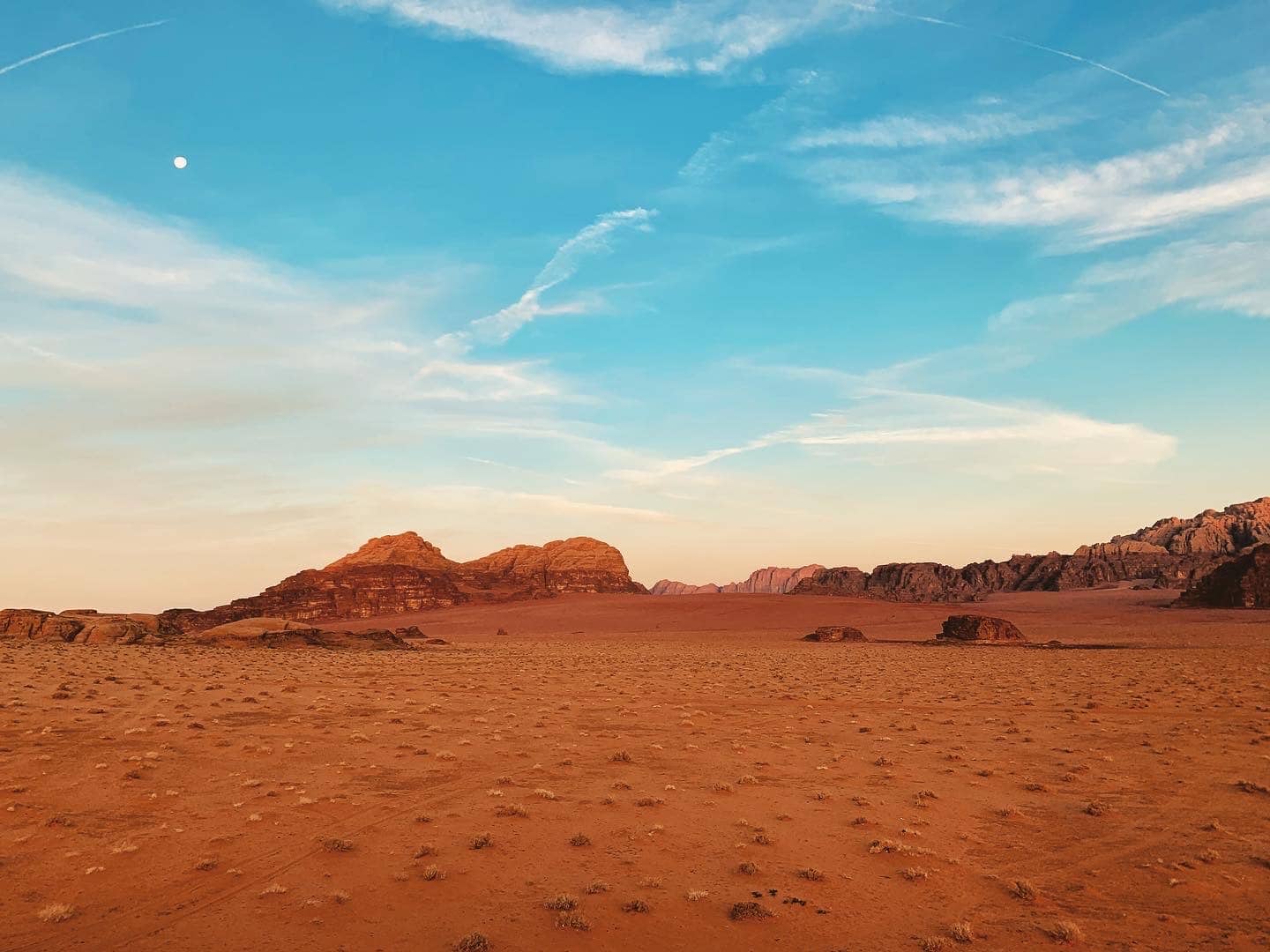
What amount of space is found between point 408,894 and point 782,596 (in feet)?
431

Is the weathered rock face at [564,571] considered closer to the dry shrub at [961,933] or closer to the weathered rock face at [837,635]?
the weathered rock face at [837,635]

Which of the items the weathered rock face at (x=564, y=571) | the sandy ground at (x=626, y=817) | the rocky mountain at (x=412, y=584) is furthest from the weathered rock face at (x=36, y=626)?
the weathered rock face at (x=564, y=571)

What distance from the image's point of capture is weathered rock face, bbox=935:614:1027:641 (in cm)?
6456

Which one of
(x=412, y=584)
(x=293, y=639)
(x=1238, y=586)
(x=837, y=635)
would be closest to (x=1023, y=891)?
(x=293, y=639)

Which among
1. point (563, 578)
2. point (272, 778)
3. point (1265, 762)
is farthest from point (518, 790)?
point (563, 578)

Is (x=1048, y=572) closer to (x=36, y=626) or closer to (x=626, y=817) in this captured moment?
(x=36, y=626)

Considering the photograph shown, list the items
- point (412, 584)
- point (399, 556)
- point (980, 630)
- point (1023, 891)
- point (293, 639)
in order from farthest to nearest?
point (399, 556), point (412, 584), point (980, 630), point (293, 639), point (1023, 891)

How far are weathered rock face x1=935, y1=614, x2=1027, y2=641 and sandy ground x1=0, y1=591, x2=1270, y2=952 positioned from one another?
3404 cm

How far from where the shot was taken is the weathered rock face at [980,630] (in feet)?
212

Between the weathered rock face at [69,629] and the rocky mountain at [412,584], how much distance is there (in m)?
51.8

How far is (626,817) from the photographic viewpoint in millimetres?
12945

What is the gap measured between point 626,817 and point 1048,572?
18752cm

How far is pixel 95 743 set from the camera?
17719mm

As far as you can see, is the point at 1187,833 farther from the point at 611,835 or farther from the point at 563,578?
the point at 563,578
